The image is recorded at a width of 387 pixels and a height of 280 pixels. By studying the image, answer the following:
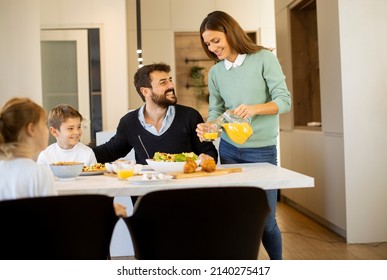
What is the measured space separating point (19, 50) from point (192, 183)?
11.7 ft

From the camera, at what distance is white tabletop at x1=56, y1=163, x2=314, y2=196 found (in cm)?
186

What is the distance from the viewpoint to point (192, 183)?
1935 mm

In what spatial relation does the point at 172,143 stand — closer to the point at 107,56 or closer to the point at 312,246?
the point at 312,246

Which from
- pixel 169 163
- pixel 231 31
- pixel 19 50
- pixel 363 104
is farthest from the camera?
pixel 19 50

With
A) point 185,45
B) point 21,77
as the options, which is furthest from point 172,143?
point 185,45

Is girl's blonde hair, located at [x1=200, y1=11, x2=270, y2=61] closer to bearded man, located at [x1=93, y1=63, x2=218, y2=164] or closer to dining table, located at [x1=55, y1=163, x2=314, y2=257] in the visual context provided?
bearded man, located at [x1=93, y1=63, x2=218, y2=164]

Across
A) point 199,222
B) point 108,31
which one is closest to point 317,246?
point 199,222

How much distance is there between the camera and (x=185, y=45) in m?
7.40

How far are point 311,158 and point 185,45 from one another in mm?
3405

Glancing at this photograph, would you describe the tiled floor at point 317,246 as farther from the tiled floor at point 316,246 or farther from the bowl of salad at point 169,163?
the bowl of salad at point 169,163

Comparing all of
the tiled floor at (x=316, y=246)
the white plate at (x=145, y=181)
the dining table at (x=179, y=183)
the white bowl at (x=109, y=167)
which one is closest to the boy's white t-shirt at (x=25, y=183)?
the dining table at (x=179, y=183)

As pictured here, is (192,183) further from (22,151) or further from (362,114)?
(362,114)

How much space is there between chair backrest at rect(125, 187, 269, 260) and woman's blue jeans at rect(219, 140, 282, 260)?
94 cm

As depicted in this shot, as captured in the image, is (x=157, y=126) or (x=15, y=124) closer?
(x=15, y=124)
